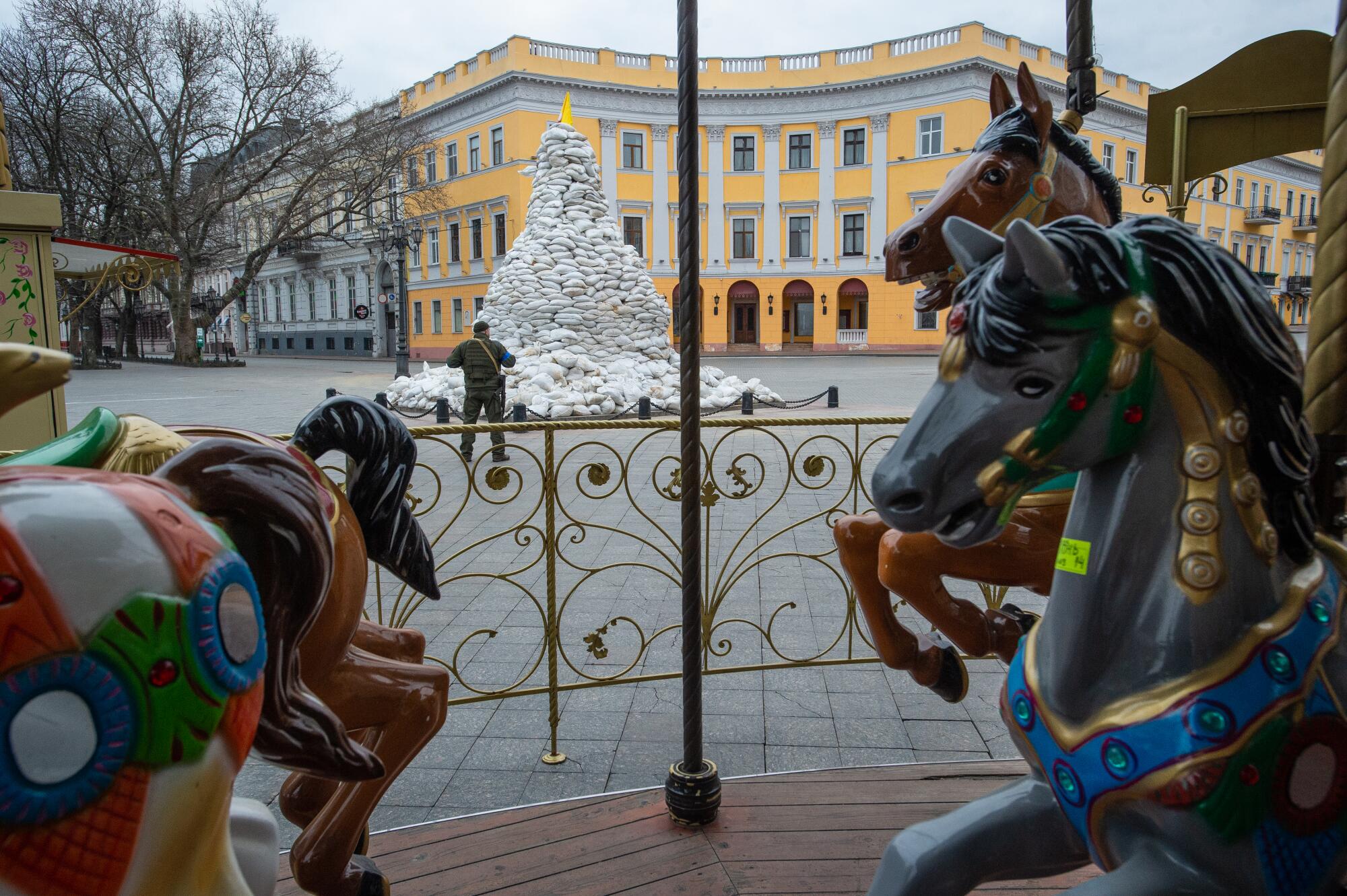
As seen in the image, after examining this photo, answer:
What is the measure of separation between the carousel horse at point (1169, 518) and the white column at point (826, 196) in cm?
3843

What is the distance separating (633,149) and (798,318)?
11.5 meters

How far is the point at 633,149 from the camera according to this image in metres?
37.9

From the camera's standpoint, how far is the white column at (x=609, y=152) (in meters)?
37.0

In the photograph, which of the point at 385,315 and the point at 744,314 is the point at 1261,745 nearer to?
the point at 744,314

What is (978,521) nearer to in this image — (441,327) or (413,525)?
(413,525)

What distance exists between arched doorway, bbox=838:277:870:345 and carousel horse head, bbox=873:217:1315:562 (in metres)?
37.6

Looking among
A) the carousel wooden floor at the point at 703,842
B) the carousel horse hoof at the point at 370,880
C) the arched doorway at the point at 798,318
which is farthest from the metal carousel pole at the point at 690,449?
the arched doorway at the point at 798,318

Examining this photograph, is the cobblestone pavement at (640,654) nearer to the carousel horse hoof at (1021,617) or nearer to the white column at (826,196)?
the carousel horse hoof at (1021,617)

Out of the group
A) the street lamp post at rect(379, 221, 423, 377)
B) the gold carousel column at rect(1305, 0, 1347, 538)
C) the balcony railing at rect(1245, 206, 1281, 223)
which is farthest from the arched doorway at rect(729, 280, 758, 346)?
the gold carousel column at rect(1305, 0, 1347, 538)

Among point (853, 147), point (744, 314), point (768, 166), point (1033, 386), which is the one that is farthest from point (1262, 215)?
point (1033, 386)

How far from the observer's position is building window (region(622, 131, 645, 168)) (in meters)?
37.7

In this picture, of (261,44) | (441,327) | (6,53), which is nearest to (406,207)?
(441,327)

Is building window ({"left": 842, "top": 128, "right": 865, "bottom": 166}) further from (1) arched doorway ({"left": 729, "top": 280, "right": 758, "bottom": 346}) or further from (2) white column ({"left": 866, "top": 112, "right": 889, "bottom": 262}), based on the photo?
(1) arched doorway ({"left": 729, "top": 280, "right": 758, "bottom": 346})

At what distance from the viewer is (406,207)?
37469 millimetres
